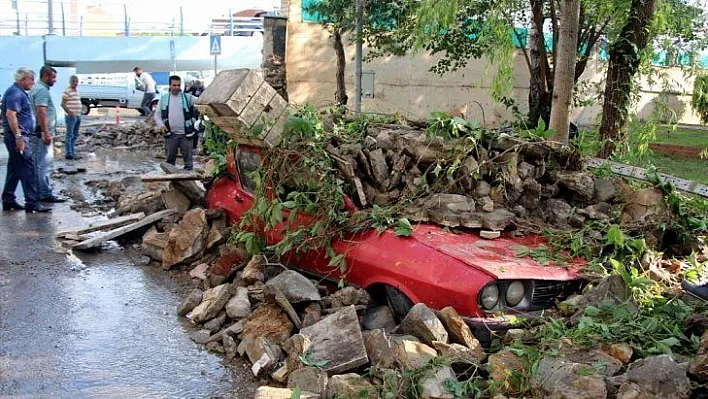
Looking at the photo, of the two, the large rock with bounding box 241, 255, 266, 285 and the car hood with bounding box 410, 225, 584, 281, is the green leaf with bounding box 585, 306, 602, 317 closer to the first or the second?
the car hood with bounding box 410, 225, 584, 281

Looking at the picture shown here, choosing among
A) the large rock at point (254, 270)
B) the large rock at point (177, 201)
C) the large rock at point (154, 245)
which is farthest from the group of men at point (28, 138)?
the large rock at point (254, 270)

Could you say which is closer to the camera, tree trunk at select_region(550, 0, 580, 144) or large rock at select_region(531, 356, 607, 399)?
large rock at select_region(531, 356, 607, 399)

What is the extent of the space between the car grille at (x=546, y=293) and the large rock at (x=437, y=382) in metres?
0.99

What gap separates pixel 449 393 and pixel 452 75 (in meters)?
15.7

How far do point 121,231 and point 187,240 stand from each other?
1196 mm

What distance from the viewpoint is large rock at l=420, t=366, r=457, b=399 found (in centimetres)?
376

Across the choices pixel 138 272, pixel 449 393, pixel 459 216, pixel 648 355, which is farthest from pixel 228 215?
pixel 648 355

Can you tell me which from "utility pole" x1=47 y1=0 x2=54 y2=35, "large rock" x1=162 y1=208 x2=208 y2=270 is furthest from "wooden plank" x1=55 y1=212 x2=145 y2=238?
"utility pole" x1=47 y1=0 x2=54 y2=35

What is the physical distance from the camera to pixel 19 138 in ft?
29.0

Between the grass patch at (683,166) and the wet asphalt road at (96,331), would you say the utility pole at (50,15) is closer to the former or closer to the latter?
the wet asphalt road at (96,331)

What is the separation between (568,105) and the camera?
8.08 m

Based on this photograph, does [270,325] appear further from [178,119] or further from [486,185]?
[178,119]

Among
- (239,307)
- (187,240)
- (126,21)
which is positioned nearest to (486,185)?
(239,307)

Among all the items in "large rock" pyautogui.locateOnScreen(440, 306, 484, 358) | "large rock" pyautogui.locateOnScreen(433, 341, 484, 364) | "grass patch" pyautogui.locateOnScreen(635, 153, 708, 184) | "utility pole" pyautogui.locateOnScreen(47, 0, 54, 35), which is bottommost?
"large rock" pyautogui.locateOnScreen(433, 341, 484, 364)
